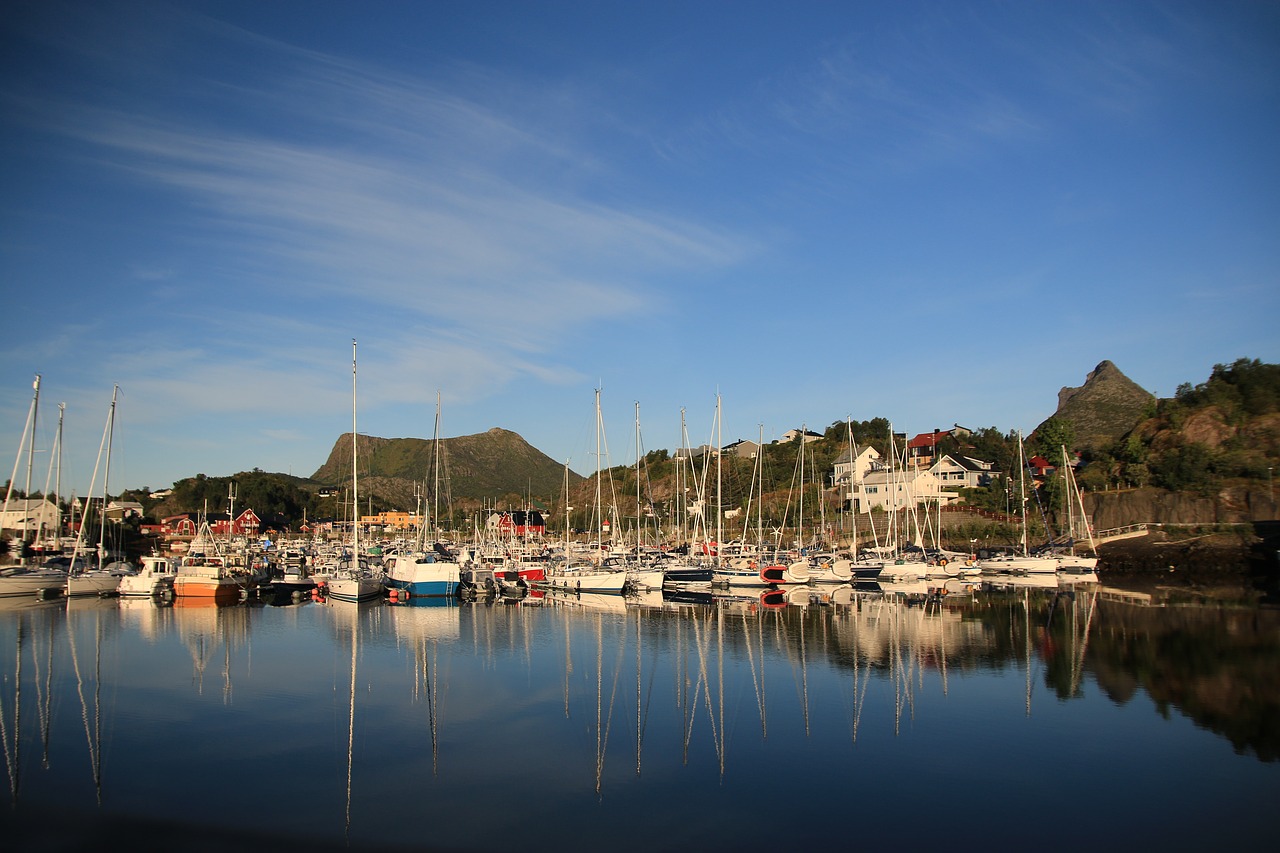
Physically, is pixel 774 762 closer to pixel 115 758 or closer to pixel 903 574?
pixel 115 758

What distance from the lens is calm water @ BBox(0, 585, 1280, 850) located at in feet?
50.6

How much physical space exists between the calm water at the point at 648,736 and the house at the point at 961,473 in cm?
6347

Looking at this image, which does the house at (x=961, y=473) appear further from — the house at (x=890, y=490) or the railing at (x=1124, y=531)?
the railing at (x=1124, y=531)

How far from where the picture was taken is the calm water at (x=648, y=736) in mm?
15422

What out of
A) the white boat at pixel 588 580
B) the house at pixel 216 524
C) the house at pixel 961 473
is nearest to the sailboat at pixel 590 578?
the white boat at pixel 588 580

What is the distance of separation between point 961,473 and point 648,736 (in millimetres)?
89966

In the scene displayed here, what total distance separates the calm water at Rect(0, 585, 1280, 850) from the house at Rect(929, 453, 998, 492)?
208ft

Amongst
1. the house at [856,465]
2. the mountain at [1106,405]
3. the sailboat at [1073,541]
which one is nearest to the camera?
the sailboat at [1073,541]

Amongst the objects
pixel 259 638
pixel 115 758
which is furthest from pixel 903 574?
pixel 115 758

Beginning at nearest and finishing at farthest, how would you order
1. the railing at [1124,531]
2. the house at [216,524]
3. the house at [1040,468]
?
the railing at [1124,531] → the house at [1040,468] → the house at [216,524]

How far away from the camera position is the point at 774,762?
19.5 metres

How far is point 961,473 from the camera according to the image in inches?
4087

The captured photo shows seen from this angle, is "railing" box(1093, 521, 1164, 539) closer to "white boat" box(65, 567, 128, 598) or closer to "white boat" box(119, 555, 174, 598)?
"white boat" box(119, 555, 174, 598)

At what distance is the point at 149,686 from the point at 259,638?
1140cm
